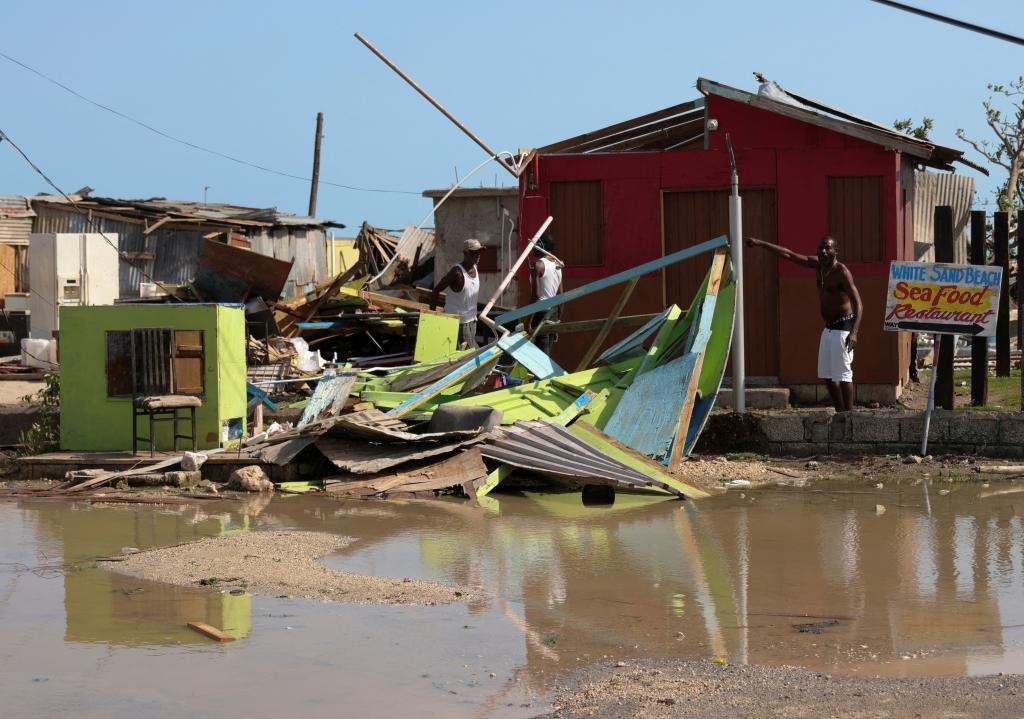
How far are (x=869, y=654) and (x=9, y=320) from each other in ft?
68.5

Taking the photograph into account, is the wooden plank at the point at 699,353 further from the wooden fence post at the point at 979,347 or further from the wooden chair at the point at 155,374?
the wooden chair at the point at 155,374

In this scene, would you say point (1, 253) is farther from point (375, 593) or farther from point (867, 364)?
point (375, 593)

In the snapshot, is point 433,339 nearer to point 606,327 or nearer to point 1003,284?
point 606,327

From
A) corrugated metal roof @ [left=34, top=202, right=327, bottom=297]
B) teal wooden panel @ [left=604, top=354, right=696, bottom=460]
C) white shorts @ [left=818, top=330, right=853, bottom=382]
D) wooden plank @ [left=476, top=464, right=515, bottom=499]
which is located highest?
corrugated metal roof @ [left=34, top=202, right=327, bottom=297]

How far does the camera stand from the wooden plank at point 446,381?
1123 cm

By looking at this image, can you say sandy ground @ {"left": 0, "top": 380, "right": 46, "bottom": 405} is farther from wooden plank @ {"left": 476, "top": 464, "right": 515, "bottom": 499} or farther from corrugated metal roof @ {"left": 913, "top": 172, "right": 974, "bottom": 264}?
corrugated metal roof @ {"left": 913, "top": 172, "right": 974, "bottom": 264}

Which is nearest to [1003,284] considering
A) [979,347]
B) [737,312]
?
[979,347]

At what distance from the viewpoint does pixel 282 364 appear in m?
15.6

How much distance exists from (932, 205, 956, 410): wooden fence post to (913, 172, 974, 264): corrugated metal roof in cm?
552

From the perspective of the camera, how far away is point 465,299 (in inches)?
545

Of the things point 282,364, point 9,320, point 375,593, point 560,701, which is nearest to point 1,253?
point 9,320

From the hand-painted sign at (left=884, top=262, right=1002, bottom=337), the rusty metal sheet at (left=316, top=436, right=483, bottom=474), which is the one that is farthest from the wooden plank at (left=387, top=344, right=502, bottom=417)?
the hand-painted sign at (left=884, top=262, right=1002, bottom=337)

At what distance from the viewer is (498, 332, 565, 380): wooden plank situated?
39.4 ft

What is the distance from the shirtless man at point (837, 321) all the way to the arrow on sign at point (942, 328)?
0.49m
